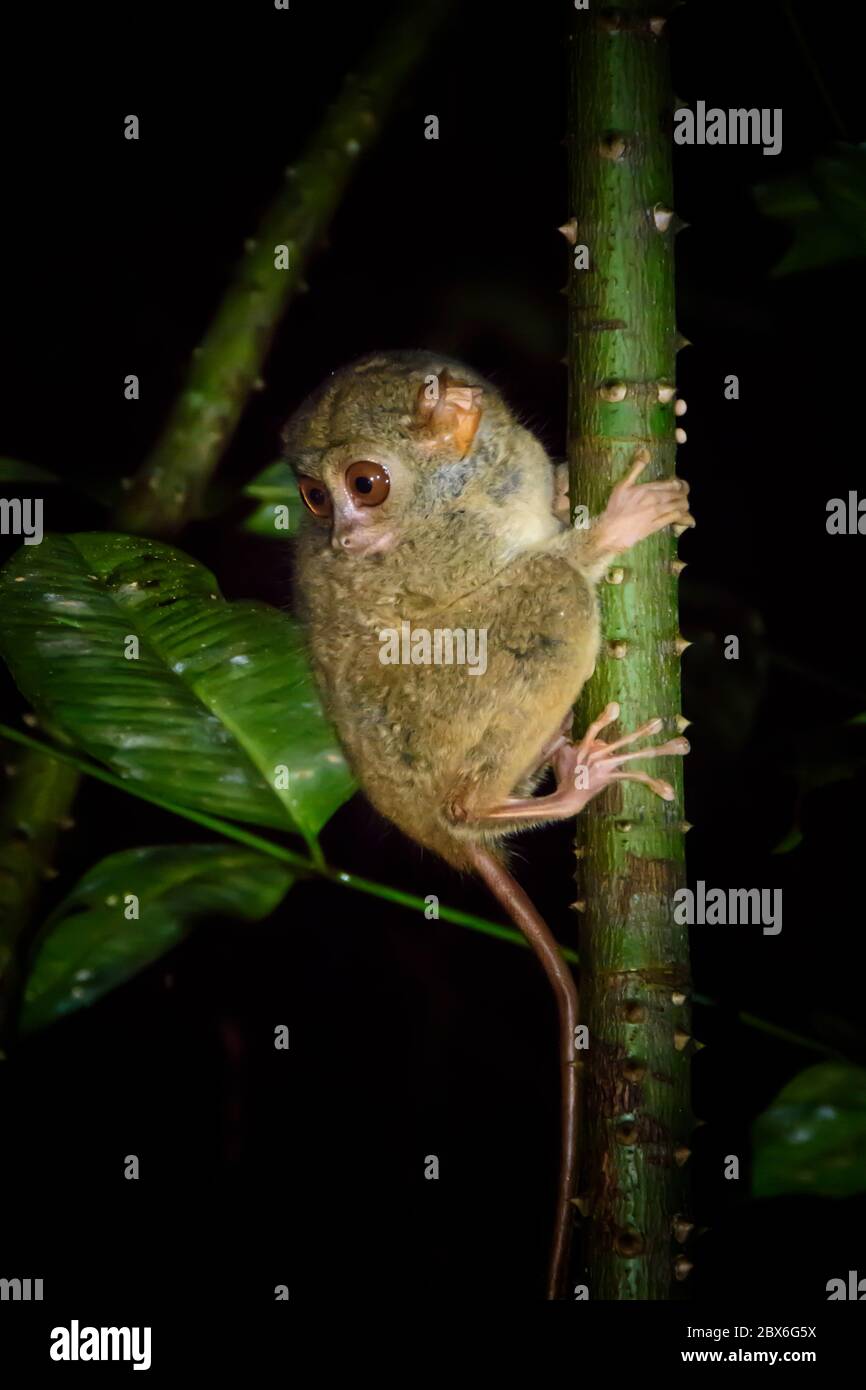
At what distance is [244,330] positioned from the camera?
3.22 meters

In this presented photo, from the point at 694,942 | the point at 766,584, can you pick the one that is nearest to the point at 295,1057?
the point at 694,942

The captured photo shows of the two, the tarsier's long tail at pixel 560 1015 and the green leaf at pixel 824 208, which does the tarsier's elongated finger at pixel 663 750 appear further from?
the green leaf at pixel 824 208

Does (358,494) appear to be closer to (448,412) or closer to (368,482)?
(368,482)

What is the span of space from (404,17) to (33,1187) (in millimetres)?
3795

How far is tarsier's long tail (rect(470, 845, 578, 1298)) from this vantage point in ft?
6.50

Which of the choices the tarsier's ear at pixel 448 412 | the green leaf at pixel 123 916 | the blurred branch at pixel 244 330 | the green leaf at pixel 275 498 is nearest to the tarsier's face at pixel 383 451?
the tarsier's ear at pixel 448 412

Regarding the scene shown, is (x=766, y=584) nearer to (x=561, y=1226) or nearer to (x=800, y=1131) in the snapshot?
(x=800, y=1131)

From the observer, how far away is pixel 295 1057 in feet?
15.3

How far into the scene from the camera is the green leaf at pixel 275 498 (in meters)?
2.76

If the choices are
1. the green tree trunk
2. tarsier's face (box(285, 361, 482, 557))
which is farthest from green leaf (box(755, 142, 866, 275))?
tarsier's face (box(285, 361, 482, 557))

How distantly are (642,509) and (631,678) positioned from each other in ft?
0.94

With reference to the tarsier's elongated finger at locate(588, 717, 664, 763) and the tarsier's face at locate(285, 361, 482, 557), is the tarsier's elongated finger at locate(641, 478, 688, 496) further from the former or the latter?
the tarsier's face at locate(285, 361, 482, 557)

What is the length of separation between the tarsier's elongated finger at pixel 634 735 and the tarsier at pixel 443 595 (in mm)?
325

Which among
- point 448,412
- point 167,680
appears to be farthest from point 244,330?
point 167,680
